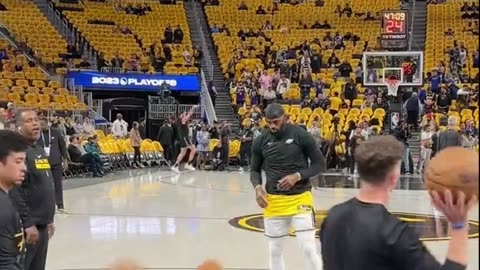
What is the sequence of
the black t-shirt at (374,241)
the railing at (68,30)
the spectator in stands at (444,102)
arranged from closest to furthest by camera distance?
the black t-shirt at (374,241)
the spectator in stands at (444,102)
the railing at (68,30)

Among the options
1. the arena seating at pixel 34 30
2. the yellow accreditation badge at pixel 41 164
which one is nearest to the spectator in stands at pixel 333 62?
the arena seating at pixel 34 30

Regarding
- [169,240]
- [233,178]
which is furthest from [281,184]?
[233,178]

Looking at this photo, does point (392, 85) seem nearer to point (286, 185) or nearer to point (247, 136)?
point (247, 136)

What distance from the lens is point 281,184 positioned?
679 cm

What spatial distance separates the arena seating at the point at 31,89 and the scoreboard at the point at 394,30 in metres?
10.0

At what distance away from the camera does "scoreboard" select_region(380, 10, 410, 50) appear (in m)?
26.3

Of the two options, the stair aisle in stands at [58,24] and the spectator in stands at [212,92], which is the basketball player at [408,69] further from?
the stair aisle in stands at [58,24]

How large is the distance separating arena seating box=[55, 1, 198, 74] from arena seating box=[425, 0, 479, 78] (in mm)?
8926

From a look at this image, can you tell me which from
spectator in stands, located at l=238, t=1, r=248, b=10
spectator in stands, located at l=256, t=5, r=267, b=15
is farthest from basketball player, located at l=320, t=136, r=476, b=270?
spectator in stands, located at l=238, t=1, r=248, b=10

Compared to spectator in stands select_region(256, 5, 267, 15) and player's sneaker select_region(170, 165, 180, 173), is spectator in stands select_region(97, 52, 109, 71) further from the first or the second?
spectator in stands select_region(256, 5, 267, 15)

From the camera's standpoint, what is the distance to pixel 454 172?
92.0 inches

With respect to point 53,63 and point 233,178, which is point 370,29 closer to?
point 53,63

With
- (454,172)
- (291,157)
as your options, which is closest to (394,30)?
(291,157)

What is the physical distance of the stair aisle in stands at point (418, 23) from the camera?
32.0 metres
